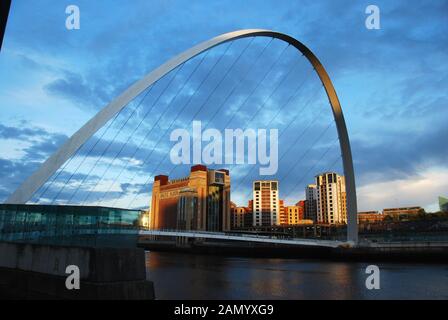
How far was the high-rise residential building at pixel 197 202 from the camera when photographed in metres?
108

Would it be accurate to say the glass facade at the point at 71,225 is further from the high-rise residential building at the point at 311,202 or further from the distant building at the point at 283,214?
the high-rise residential building at the point at 311,202

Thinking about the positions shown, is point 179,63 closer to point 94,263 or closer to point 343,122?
point 94,263

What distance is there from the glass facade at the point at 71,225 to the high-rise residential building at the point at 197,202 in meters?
94.3

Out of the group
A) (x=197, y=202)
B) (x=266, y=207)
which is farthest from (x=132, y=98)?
(x=266, y=207)

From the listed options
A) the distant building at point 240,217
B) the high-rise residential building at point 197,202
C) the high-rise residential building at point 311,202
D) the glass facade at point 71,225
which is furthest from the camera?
the high-rise residential building at point 311,202

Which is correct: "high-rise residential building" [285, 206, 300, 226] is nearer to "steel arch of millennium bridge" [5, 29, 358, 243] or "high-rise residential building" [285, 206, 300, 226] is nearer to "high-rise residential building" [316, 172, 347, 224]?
"high-rise residential building" [316, 172, 347, 224]

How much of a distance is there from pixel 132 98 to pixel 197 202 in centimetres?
9025

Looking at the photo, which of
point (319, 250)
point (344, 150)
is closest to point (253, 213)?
point (319, 250)

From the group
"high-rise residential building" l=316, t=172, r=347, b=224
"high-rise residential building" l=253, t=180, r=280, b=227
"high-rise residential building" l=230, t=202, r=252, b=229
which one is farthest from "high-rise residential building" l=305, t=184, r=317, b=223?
"high-rise residential building" l=230, t=202, r=252, b=229

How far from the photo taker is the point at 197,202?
108000mm

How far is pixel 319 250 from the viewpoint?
4325 cm

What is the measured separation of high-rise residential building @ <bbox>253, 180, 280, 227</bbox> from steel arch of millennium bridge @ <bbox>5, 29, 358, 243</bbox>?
9605cm

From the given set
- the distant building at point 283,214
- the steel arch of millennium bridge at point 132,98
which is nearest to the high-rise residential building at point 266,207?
the distant building at point 283,214

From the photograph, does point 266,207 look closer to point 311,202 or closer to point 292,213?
point 292,213
